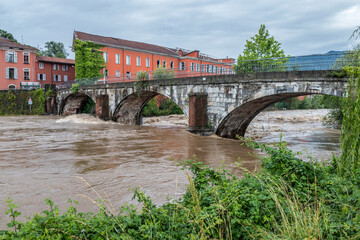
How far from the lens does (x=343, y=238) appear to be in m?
3.16

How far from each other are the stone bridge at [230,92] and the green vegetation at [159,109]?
10272 mm

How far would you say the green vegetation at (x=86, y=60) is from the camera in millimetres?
36062

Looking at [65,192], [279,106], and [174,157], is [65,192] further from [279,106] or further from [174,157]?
[279,106]

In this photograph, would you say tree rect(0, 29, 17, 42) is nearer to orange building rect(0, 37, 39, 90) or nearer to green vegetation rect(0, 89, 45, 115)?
orange building rect(0, 37, 39, 90)

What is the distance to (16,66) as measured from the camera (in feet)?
135

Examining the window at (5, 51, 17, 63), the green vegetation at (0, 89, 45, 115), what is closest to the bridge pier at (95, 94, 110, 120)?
the green vegetation at (0, 89, 45, 115)

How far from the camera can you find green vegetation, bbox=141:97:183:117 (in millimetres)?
34356

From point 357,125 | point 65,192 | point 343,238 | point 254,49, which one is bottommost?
point 65,192

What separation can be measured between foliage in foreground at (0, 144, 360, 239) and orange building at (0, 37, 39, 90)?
39.9 metres

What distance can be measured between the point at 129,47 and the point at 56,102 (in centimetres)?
1362

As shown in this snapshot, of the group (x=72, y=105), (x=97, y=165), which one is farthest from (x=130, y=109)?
(x=97, y=165)

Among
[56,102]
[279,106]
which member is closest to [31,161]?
[56,102]

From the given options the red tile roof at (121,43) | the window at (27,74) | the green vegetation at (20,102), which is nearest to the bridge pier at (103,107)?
the green vegetation at (20,102)

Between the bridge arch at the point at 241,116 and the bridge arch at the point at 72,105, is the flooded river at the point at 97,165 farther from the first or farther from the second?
the bridge arch at the point at 72,105
